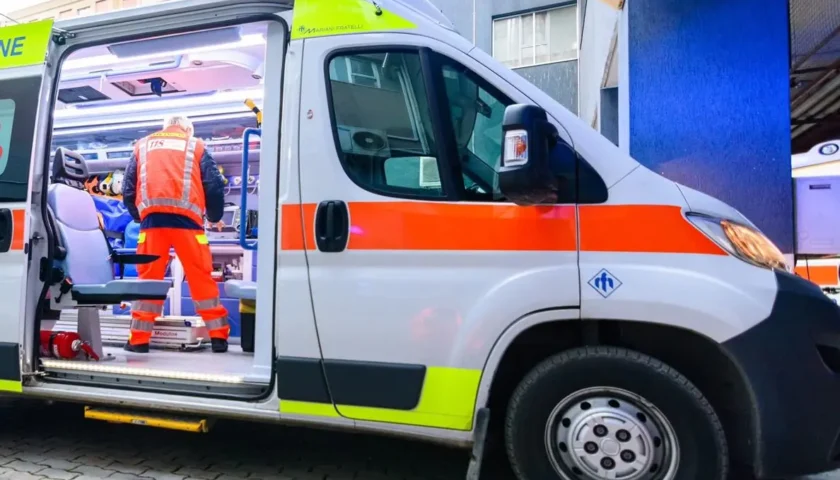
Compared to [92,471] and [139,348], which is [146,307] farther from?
[92,471]

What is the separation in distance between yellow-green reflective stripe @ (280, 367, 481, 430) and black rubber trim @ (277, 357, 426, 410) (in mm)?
30

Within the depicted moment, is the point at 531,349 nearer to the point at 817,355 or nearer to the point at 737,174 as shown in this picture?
the point at 817,355

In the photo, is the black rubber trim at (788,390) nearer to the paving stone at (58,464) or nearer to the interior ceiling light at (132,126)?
the paving stone at (58,464)

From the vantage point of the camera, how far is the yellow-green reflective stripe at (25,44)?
A: 11.3 feet

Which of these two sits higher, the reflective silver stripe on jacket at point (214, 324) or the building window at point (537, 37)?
the building window at point (537, 37)

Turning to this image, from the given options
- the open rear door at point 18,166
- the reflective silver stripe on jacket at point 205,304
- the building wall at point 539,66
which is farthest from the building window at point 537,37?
the open rear door at point 18,166

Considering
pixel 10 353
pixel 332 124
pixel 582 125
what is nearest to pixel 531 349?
pixel 582 125

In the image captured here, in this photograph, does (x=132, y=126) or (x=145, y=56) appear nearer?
(x=145, y=56)

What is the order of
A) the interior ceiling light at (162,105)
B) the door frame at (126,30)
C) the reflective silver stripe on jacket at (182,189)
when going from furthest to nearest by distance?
the interior ceiling light at (162,105)
the reflective silver stripe on jacket at (182,189)
the door frame at (126,30)

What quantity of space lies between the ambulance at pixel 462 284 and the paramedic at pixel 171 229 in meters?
1.10

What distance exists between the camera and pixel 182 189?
15.0 feet

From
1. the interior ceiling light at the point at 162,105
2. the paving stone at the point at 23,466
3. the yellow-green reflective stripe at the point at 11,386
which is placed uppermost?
the interior ceiling light at the point at 162,105

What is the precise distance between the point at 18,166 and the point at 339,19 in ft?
6.92

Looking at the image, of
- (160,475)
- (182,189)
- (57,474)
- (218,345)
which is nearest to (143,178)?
(182,189)
